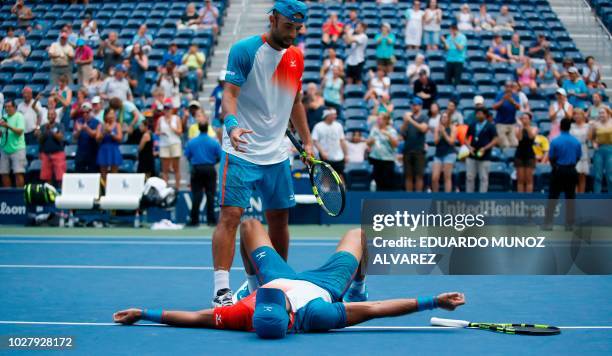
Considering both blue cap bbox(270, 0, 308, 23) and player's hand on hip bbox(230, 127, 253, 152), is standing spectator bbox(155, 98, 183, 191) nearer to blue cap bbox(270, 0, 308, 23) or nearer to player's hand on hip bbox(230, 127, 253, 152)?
blue cap bbox(270, 0, 308, 23)

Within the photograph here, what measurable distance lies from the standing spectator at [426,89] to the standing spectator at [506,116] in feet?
4.30

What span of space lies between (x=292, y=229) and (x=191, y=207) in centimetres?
188

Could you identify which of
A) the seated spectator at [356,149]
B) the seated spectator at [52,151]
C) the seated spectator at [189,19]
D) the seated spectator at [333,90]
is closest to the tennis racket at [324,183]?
the seated spectator at [356,149]

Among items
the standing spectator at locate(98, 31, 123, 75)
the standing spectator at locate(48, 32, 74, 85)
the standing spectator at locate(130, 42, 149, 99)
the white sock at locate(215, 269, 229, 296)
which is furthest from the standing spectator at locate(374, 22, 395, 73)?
the white sock at locate(215, 269, 229, 296)

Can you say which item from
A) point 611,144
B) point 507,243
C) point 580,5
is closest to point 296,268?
point 507,243

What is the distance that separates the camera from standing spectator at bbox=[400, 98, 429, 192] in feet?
51.6

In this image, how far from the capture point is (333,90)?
58.5 ft

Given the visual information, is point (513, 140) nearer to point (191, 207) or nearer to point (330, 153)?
point (330, 153)

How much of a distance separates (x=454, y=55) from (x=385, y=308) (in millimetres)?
14311

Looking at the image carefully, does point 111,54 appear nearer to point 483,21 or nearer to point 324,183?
point 483,21

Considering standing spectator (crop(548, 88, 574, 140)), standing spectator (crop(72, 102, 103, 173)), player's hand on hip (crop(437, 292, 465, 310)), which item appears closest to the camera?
player's hand on hip (crop(437, 292, 465, 310))

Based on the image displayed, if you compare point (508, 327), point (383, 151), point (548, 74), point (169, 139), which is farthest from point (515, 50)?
point (508, 327)

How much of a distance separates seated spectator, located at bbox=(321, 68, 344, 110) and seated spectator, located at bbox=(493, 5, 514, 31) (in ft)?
18.3

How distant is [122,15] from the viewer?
23.6m
